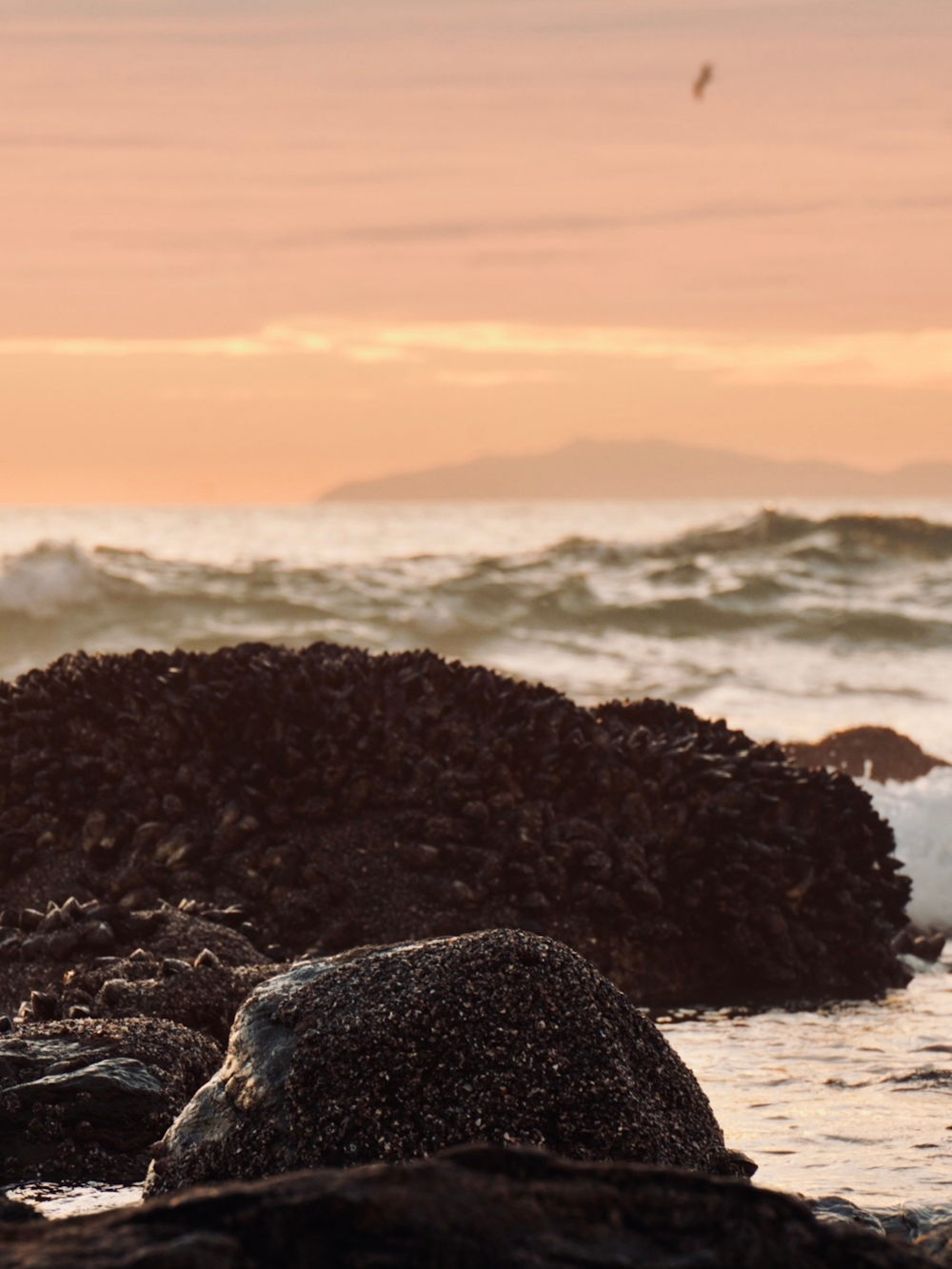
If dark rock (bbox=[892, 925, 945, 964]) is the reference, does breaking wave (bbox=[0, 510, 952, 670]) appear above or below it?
above

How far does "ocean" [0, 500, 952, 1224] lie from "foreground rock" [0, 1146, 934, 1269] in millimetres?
2354

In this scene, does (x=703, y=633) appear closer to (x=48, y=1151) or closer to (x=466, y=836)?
(x=466, y=836)

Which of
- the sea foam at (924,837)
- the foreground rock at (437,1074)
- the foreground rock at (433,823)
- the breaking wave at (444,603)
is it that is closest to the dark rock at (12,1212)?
the foreground rock at (437,1074)

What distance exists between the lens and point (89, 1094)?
5.03 meters

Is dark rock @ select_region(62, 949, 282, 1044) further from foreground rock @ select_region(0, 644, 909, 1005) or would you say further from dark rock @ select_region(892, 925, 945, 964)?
dark rock @ select_region(892, 925, 945, 964)

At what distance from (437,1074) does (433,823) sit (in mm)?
3782

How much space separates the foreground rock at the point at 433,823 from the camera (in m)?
7.79

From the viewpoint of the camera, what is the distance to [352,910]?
765 cm

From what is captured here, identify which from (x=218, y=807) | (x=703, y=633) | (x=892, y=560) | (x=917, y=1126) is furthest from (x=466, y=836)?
(x=892, y=560)

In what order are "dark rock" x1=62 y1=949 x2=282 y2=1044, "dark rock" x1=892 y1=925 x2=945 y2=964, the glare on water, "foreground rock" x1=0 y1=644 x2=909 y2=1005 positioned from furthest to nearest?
"dark rock" x1=892 y1=925 x2=945 y2=964
"foreground rock" x1=0 y1=644 x2=909 y2=1005
"dark rock" x1=62 y1=949 x2=282 y2=1044
the glare on water

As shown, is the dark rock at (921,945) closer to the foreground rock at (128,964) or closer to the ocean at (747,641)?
the ocean at (747,641)

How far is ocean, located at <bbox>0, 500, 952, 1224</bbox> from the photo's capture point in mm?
5570

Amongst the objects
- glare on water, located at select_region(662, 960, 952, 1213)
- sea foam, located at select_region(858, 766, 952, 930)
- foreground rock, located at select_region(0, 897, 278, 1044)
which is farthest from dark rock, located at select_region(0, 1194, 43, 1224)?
sea foam, located at select_region(858, 766, 952, 930)

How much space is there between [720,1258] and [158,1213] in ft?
2.66
